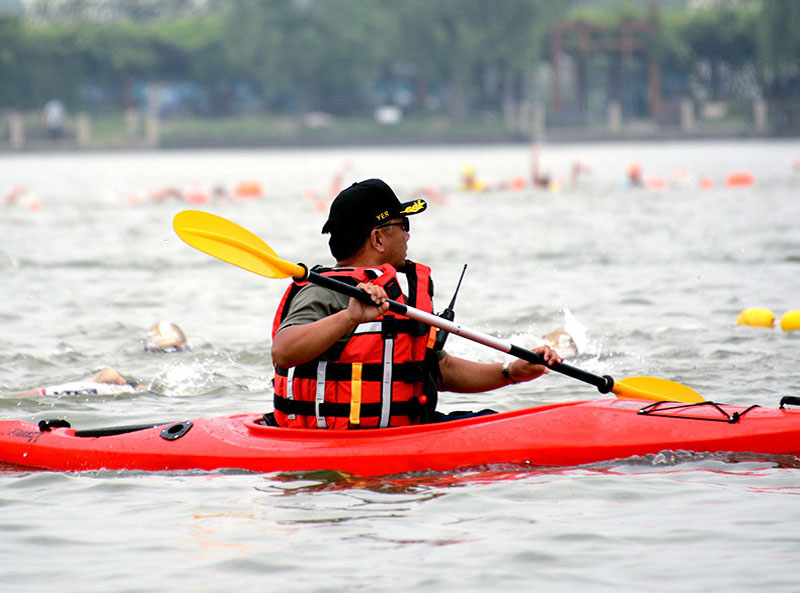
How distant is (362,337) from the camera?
5598mm

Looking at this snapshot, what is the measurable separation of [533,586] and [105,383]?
436 centimetres

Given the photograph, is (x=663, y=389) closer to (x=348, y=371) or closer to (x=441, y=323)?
(x=441, y=323)

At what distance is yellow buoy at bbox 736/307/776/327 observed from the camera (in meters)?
10.4

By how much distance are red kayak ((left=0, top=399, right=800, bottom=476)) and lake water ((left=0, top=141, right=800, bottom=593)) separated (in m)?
0.07

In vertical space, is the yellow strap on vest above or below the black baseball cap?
below

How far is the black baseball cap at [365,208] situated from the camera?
5535 mm

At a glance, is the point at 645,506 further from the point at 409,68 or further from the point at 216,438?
the point at 409,68

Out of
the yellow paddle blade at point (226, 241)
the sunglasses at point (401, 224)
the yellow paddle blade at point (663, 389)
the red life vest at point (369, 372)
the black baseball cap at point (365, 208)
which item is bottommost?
the yellow paddle blade at point (663, 389)

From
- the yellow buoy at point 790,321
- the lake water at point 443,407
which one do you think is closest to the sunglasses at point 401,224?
the lake water at point 443,407

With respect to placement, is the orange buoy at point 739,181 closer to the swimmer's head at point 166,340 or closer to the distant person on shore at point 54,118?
the swimmer's head at point 166,340

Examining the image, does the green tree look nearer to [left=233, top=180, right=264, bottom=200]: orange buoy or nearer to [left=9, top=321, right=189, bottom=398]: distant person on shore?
[left=233, top=180, right=264, bottom=200]: orange buoy

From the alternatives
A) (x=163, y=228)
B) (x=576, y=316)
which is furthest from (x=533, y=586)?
(x=163, y=228)

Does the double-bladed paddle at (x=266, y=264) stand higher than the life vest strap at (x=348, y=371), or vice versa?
the double-bladed paddle at (x=266, y=264)

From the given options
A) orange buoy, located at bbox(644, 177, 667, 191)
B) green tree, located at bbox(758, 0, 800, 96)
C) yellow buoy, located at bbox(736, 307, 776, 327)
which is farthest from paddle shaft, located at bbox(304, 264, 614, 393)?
green tree, located at bbox(758, 0, 800, 96)
